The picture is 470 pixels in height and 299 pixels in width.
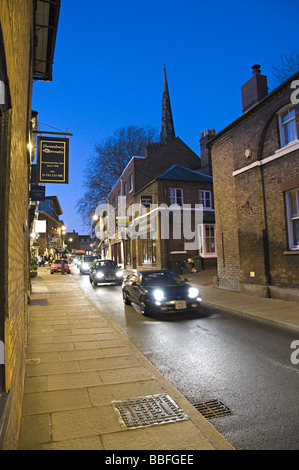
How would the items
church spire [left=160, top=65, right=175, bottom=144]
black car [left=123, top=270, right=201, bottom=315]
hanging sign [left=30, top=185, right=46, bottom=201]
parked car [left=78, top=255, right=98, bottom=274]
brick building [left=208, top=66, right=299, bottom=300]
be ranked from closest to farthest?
black car [left=123, top=270, right=201, bottom=315] → brick building [left=208, top=66, right=299, bottom=300] → hanging sign [left=30, top=185, right=46, bottom=201] → parked car [left=78, top=255, right=98, bottom=274] → church spire [left=160, top=65, right=175, bottom=144]

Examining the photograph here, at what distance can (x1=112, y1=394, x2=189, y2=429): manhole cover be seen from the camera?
3314 mm

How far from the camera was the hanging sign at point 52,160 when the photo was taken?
10360 millimetres

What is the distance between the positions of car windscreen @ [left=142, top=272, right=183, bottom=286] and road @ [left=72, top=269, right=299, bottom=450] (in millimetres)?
1552

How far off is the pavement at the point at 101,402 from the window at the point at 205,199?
18965mm

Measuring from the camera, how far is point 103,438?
9.75 feet

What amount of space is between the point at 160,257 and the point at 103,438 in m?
20.6

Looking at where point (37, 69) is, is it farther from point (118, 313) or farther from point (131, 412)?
point (131, 412)

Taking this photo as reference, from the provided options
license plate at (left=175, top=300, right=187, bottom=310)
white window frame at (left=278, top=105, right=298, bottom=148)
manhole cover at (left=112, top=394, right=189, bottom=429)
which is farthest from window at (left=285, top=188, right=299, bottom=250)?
manhole cover at (left=112, top=394, right=189, bottom=429)

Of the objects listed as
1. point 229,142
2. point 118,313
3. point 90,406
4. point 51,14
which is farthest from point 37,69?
point 90,406

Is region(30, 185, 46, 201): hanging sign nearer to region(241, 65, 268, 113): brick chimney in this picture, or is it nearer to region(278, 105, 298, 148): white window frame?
region(241, 65, 268, 113): brick chimney

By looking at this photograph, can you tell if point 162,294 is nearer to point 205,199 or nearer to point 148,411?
point 148,411

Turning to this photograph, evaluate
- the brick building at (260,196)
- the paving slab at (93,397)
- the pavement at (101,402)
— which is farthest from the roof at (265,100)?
the paving slab at (93,397)

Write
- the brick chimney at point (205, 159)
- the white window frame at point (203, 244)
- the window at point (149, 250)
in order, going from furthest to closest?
the brick chimney at point (205, 159)
the window at point (149, 250)
the white window frame at point (203, 244)

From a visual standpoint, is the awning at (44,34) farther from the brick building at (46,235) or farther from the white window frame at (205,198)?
the brick building at (46,235)
